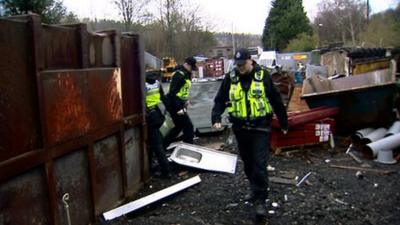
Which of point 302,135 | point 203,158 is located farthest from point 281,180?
point 302,135

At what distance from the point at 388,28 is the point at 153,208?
121ft

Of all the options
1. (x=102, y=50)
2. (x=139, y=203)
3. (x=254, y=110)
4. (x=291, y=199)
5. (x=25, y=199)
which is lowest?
(x=291, y=199)

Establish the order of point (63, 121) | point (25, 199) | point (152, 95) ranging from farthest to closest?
point (152, 95)
point (63, 121)
point (25, 199)

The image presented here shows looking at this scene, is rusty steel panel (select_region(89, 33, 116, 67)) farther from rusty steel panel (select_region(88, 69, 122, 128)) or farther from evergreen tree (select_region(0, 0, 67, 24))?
evergreen tree (select_region(0, 0, 67, 24))

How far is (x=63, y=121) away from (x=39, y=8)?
30.3 ft

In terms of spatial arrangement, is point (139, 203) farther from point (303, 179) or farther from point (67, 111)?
point (303, 179)

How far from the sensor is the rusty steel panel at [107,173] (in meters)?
4.36

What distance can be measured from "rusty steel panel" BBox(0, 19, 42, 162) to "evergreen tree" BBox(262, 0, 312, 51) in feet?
178

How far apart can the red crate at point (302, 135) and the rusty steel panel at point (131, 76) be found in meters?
2.51

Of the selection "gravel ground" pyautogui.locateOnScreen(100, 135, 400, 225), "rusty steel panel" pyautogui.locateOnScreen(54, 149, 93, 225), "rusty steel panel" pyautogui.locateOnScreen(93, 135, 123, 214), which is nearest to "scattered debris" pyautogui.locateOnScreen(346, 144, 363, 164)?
"gravel ground" pyautogui.locateOnScreen(100, 135, 400, 225)

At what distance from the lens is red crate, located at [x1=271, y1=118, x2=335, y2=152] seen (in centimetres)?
702

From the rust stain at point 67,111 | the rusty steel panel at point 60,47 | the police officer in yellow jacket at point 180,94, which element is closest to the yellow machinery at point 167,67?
the police officer in yellow jacket at point 180,94

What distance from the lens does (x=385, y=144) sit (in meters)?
6.54

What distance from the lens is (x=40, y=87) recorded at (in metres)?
3.31
